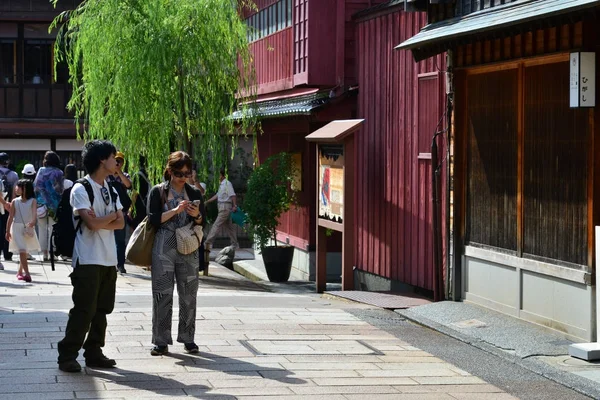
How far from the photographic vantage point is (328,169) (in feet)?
55.3

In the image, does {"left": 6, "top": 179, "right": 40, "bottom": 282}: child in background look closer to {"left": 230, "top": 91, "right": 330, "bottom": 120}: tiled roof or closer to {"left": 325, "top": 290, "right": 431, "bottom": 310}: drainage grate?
{"left": 230, "top": 91, "right": 330, "bottom": 120}: tiled roof

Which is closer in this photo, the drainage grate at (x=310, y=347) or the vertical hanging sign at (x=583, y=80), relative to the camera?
the drainage grate at (x=310, y=347)

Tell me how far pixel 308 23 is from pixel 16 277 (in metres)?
6.11

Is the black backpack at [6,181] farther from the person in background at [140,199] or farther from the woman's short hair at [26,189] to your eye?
the woman's short hair at [26,189]

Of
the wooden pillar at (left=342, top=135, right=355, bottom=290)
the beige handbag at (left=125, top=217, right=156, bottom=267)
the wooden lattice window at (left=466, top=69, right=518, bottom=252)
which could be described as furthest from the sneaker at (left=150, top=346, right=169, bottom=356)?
the wooden pillar at (left=342, top=135, right=355, bottom=290)

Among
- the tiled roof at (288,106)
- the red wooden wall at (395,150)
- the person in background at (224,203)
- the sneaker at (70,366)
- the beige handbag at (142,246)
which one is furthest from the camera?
the person in background at (224,203)

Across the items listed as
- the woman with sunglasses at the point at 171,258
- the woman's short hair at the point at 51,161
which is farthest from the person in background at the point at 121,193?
the woman with sunglasses at the point at 171,258

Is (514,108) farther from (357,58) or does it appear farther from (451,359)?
(357,58)

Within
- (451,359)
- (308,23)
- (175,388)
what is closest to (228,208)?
(308,23)

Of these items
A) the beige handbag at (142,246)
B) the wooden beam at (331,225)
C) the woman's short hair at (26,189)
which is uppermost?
the woman's short hair at (26,189)

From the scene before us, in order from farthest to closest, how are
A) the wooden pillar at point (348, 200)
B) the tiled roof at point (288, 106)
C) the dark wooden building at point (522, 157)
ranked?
the tiled roof at point (288, 106), the wooden pillar at point (348, 200), the dark wooden building at point (522, 157)

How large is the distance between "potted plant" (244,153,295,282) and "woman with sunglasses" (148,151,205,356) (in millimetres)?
9930

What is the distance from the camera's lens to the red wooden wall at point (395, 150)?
14.9 metres

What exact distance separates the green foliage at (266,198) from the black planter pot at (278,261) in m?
0.21
